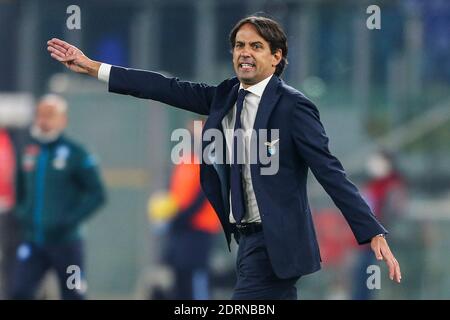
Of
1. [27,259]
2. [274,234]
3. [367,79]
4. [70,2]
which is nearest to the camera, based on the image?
[274,234]

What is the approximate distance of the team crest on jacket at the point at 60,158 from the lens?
10.7m

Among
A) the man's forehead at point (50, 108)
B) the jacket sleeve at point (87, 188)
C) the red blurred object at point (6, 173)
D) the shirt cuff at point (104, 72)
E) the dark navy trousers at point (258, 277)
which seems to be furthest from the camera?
the red blurred object at point (6, 173)

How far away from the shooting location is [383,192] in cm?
1441

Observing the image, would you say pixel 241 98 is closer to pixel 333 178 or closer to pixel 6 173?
pixel 333 178

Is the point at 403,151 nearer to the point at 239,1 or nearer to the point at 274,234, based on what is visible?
the point at 239,1

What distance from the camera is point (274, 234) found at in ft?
22.2

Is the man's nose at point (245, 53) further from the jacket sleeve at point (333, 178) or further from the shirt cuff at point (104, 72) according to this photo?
the shirt cuff at point (104, 72)

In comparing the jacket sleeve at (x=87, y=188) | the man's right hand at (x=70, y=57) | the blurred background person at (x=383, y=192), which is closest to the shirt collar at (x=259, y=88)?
the man's right hand at (x=70, y=57)

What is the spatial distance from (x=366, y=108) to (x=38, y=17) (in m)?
3.69

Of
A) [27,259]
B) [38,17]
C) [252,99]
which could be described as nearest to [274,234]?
[252,99]

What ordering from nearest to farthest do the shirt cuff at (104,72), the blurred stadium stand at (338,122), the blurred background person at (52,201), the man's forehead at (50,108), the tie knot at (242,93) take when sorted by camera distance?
the tie knot at (242,93) < the shirt cuff at (104,72) < the blurred background person at (52,201) < the man's forehead at (50,108) < the blurred stadium stand at (338,122)

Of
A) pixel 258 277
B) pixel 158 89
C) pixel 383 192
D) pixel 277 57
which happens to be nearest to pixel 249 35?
pixel 277 57

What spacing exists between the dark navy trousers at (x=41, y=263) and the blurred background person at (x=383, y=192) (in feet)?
14.3

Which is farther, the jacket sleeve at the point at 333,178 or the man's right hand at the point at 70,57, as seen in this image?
the man's right hand at the point at 70,57
